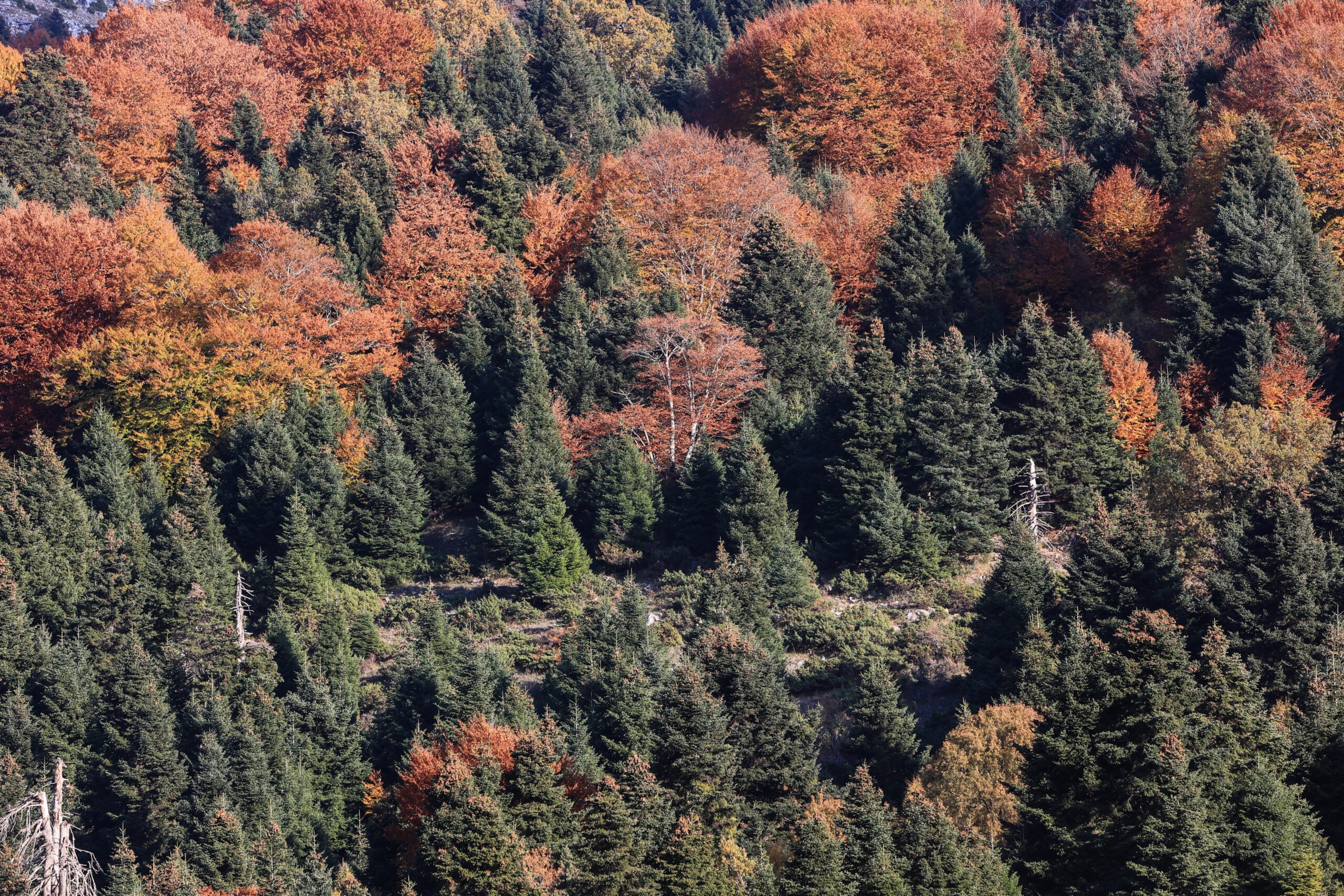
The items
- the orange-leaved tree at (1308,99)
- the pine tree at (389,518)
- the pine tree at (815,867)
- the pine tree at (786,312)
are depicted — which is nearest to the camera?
the pine tree at (815,867)

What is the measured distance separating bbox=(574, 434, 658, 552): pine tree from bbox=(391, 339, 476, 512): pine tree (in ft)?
24.5

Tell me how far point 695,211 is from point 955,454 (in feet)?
88.9

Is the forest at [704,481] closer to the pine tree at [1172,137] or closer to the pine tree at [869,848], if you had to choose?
the pine tree at [869,848]

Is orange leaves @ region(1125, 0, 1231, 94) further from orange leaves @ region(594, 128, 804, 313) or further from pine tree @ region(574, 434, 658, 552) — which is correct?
pine tree @ region(574, 434, 658, 552)

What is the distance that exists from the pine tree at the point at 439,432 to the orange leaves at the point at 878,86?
35.2 m

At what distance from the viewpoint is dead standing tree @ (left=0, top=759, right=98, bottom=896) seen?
155 feet

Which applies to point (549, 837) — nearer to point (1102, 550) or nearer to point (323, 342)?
point (1102, 550)

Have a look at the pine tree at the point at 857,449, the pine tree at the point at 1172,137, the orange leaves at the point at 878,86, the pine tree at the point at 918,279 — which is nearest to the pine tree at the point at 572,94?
the orange leaves at the point at 878,86

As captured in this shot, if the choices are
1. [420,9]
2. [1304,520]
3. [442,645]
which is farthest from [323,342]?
[420,9]

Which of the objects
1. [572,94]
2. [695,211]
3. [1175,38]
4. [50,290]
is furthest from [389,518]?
[1175,38]

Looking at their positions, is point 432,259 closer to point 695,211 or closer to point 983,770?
point 695,211

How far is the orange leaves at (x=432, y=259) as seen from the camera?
88.1 meters

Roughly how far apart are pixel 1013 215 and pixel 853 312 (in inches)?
373

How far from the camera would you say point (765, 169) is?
9288 centimetres
